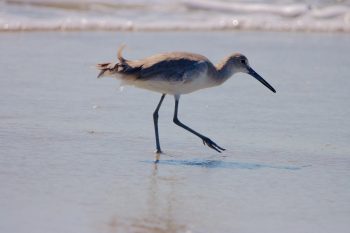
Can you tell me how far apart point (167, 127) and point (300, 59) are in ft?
12.0

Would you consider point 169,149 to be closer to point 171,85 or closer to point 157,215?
point 171,85

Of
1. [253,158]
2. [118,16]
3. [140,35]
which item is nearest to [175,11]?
[118,16]

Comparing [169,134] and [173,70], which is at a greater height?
[173,70]

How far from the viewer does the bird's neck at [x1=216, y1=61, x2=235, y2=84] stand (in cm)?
769

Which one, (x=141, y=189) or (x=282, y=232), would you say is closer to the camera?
(x=282, y=232)

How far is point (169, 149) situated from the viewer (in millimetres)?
7066

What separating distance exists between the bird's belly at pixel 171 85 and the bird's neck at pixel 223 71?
238 millimetres

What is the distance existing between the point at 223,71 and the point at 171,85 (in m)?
0.67

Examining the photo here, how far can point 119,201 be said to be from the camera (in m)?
5.45

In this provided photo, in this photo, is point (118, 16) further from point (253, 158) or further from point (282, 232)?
point (282, 232)

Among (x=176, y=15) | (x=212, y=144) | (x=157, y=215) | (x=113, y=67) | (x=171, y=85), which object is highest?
(x=176, y=15)

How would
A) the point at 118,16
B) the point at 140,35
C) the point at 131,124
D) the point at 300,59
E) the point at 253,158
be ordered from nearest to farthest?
the point at 253,158, the point at 131,124, the point at 300,59, the point at 140,35, the point at 118,16

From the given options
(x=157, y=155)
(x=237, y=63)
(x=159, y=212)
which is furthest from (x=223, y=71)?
(x=159, y=212)

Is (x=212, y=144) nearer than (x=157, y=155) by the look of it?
No
